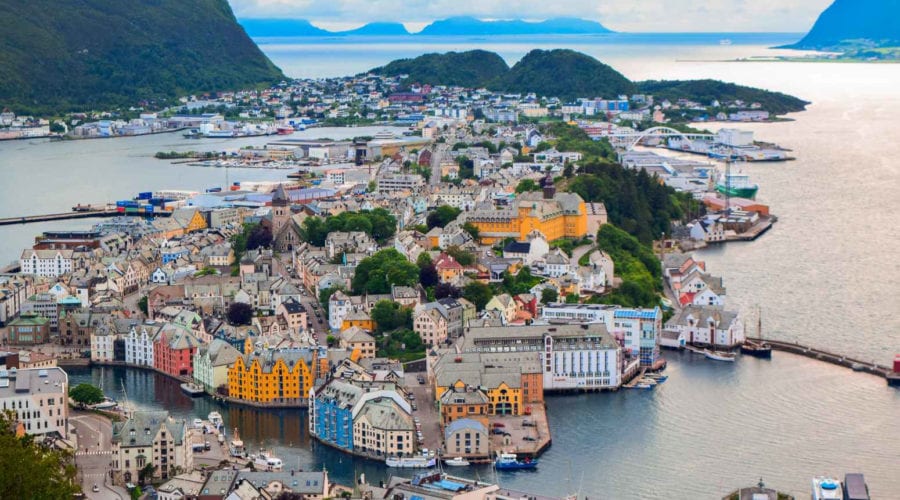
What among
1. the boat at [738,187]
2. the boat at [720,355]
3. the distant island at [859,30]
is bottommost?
the boat at [720,355]

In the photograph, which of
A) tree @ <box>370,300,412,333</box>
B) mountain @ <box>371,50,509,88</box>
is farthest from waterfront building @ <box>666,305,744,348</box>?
mountain @ <box>371,50,509,88</box>

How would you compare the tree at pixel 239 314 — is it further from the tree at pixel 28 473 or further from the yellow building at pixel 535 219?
the tree at pixel 28 473

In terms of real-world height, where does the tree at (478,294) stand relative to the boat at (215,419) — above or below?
above

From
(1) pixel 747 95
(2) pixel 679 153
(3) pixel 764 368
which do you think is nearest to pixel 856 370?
(3) pixel 764 368

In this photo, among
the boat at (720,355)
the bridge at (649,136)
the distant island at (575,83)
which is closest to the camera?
the boat at (720,355)

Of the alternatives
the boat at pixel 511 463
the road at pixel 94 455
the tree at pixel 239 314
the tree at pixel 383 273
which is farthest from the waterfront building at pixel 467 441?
the tree at pixel 383 273

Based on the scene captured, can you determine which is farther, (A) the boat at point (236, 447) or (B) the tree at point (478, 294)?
(B) the tree at point (478, 294)

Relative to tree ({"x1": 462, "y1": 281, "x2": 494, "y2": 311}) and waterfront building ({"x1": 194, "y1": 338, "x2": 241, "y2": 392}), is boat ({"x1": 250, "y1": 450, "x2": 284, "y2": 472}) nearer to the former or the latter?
waterfront building ({"x1": 194, "y1": 338, "x2": 241, "y2": 392})
